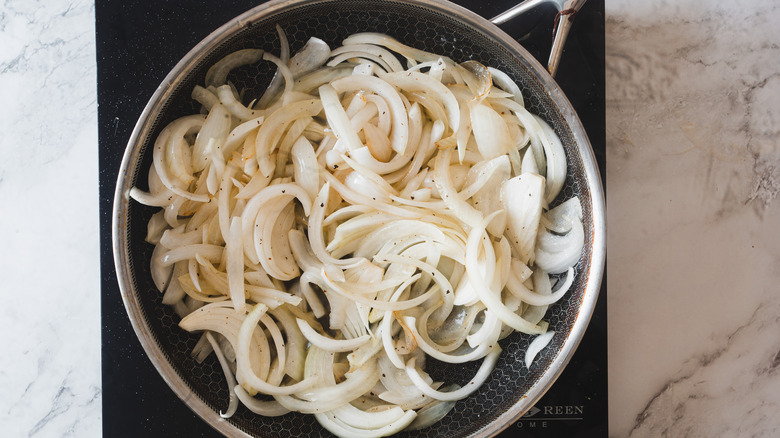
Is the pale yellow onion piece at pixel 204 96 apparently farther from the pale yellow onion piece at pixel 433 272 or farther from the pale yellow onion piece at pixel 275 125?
the pale yellow onion piece at pixel 433 272

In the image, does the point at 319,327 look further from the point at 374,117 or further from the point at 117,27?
the point at 117,27

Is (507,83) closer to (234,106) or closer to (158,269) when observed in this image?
(234,106)

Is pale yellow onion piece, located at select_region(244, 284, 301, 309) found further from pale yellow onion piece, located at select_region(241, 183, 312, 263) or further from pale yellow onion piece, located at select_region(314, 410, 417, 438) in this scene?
pale yellow onion piece, located at select_region(314, 410, 417, 438)

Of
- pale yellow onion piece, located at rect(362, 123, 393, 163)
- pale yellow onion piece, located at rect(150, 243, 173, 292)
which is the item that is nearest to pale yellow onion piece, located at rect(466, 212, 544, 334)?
pale yellow onion piece, located at rect(362, 123, 393, 163)

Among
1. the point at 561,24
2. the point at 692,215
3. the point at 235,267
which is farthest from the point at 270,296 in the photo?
the point at 692,215

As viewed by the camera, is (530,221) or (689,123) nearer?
(530,221)

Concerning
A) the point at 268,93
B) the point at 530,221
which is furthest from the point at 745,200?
the point at 268,93
